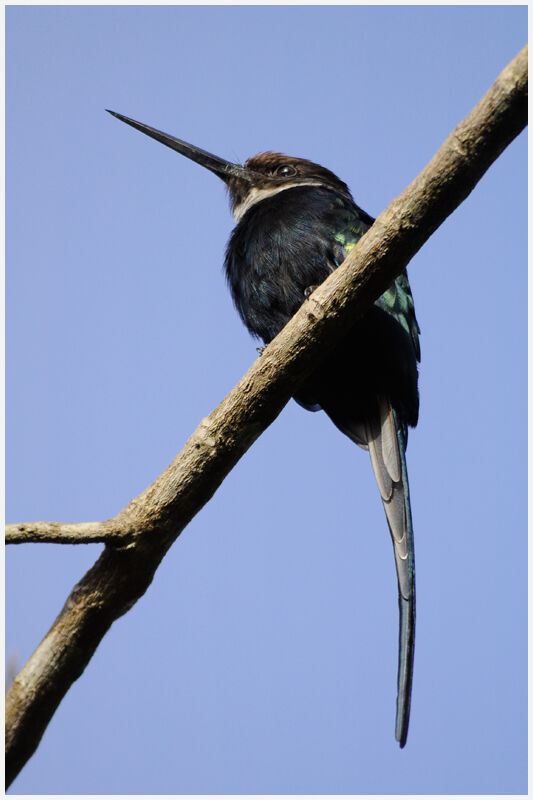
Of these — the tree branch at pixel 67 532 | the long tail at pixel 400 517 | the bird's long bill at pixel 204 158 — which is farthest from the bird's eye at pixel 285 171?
the tree branch at pixel 67 532

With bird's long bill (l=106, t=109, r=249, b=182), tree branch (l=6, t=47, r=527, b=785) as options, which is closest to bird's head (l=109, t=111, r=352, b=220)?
bird's long bill (l=106, t=109, r=249, b=182)

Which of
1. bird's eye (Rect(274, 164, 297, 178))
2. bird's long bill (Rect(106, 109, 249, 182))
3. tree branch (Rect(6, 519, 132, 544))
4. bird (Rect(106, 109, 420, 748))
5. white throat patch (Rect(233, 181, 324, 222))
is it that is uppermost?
bird's long bill (Rect(106, 109, 249, 182))

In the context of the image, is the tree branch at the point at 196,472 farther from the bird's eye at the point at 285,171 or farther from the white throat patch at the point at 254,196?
the bird's eye at the point at 285,171

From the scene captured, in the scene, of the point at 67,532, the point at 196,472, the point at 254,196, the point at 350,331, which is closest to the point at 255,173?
the point at 254,196

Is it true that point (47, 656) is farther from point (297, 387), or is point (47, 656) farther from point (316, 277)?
point (316, 277)

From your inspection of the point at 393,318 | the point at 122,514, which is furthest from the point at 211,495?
the point at 393,318

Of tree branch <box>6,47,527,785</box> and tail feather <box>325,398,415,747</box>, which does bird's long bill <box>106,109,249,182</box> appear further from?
tree branch <box>6,47,527,785</box>

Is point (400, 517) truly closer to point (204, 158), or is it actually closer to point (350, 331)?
point (350, 331)
